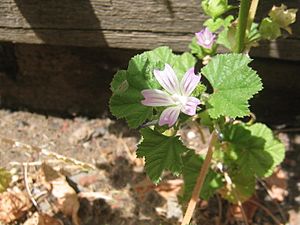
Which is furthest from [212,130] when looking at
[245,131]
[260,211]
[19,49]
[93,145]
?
[19,49]

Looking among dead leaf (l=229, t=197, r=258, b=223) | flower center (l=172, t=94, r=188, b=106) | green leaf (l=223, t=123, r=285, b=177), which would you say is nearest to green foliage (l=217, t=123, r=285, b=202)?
green leaf (l=223, t=123, r=285, b=177)

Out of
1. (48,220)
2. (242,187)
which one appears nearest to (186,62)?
(242,187)

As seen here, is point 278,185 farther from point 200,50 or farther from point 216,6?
point 216,6

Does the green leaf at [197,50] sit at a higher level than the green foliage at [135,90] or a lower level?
lower

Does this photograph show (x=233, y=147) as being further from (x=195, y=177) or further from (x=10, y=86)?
(x=10, y=86)

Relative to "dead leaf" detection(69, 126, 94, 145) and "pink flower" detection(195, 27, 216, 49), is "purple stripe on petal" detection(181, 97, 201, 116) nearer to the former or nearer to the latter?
"pink flower" detection(195, 27, 216, 49)

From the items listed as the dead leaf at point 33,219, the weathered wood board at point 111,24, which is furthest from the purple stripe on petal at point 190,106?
the dead leaf at point 33,219

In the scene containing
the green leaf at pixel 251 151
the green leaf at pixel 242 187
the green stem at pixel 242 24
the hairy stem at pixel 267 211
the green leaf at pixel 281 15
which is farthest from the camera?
the hairy stem at pixel 267 211

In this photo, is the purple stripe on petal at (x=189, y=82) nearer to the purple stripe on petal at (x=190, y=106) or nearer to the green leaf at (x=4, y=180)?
the purple stripe on petal at (x=190, y=106)
